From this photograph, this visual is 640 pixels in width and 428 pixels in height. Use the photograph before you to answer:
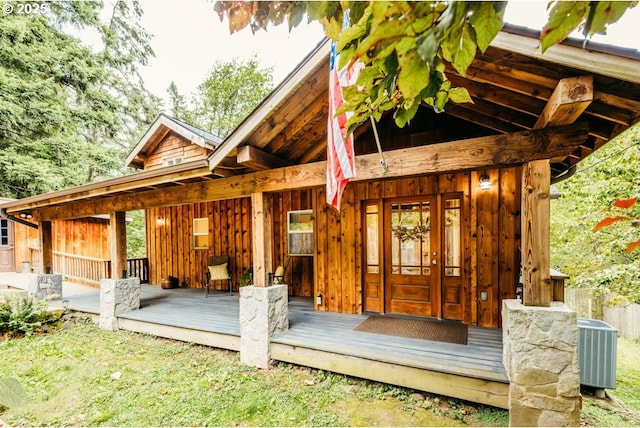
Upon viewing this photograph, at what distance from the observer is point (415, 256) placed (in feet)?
15.3

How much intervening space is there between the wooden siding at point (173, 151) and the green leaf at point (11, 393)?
25.3ft

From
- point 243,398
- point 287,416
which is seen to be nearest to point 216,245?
point 243,398

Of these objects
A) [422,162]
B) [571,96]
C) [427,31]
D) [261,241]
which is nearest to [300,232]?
[261,241]

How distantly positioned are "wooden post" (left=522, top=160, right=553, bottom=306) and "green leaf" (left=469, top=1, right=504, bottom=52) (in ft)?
7.68

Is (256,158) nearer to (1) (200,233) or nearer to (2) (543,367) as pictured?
(2) (543,367)

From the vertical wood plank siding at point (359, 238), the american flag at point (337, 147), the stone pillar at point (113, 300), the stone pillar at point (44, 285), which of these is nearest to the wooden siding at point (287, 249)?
the vertical wood plank siding at point (359, 238)

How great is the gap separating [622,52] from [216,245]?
764 cm

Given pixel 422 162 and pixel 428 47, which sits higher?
pixel 422 162

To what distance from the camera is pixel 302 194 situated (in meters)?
6.38

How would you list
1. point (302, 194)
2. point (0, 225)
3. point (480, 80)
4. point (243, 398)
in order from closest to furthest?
point (480, 80)
point (243, 398)
point (302, 194)
point (0, 225)

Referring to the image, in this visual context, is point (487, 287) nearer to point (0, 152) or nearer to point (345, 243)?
point (345, 243)

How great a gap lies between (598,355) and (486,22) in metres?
4.06

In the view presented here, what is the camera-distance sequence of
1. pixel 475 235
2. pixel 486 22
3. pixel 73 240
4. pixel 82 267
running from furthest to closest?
pixel 73 240 → pixel 82 267 → pixel 475 235 → pixel 486 22

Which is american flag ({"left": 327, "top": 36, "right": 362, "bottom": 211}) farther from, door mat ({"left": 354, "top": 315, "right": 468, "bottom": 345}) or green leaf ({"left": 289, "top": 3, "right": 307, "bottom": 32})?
door mat ({"left": 354, "top": 315, "right": 468, "bottom": 345})
